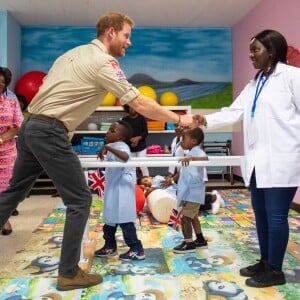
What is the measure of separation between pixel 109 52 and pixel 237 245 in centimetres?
176

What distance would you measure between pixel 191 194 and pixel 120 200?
0.56m

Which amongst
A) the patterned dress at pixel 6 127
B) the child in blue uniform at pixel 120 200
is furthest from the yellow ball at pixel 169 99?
the child in blue uniform at pixel 120 200

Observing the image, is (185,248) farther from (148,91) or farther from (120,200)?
Result: (148,91)

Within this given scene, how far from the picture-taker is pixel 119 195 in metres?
2.67

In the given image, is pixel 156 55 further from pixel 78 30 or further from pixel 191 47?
pixel 78 30

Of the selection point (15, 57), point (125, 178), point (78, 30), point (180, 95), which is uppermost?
point (78, 30)

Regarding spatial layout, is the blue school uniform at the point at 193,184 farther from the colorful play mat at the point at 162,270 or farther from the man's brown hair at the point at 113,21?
the man's brown hair at the point at 113,21

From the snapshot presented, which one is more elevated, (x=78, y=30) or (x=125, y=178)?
(x=78, y=30)

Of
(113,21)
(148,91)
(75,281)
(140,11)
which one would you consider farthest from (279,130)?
(140,11)

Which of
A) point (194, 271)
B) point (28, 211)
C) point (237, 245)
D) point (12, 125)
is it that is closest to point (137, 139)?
point (28, 211)

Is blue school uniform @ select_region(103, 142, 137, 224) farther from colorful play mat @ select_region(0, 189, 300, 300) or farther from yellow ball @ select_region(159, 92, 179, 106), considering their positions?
yellow ball @ select_region(159, 92, 179, 106)

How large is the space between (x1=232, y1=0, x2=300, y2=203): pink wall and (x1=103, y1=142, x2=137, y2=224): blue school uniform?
275cm

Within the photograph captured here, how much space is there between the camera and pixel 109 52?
221cm

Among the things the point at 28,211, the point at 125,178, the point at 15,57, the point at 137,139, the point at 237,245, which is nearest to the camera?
the point at 125,178
